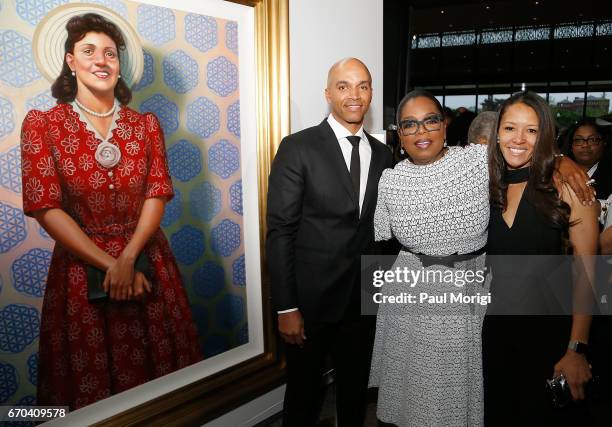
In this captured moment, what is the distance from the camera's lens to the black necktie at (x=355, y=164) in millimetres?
1767

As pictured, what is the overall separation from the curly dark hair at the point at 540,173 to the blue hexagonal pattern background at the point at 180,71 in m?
1.30

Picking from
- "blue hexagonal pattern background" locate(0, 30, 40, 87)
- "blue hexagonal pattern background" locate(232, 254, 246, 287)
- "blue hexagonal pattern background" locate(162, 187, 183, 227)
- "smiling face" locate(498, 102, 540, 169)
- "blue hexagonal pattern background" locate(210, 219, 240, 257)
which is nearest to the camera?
"blue hexagonal pattern background" locate(0, 30, 40, 87)

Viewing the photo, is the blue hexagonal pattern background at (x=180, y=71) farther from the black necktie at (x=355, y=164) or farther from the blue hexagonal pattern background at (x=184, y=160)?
the black necktie at (x=355, y=164)

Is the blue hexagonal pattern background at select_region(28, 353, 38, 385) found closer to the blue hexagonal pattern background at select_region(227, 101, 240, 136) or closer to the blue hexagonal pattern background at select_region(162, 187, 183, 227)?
the blue hexagonal pattern background at select_region(162, 187, 183, 227)

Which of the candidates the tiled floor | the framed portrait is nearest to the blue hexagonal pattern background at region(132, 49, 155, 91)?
the framed portrait

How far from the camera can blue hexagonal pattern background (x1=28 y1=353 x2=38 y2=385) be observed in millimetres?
1424

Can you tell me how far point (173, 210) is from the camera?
178cm

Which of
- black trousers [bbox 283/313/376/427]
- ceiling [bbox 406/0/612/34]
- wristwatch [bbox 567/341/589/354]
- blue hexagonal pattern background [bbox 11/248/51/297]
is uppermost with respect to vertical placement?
ceiling [bbox 406/0/612/34]

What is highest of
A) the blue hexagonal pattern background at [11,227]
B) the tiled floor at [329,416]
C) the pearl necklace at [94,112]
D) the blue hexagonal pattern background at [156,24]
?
the blue hexagonal pattern background at [156,24]

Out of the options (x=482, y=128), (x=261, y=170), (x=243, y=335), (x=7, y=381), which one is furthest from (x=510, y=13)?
(x=7, y=381)

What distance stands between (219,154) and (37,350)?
1.06 meters

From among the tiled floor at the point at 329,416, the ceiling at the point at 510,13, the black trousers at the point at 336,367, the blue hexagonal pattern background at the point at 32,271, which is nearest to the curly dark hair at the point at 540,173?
the black trousers at the point at 336,367

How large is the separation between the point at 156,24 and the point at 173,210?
2.52 ft

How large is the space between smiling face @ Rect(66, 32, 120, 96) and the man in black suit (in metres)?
0.71
